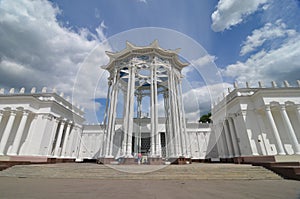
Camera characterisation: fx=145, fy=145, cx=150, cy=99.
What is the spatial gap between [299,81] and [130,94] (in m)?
23.1

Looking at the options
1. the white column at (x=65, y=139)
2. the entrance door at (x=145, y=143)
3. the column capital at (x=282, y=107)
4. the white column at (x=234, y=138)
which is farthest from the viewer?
the white column at (x=65, y=139)

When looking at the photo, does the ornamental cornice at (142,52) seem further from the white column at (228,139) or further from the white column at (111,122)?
the white column at (228,139)

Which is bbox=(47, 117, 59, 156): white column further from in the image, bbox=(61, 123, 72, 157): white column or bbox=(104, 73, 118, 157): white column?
bbox=(104, 73, 118, 157): white column

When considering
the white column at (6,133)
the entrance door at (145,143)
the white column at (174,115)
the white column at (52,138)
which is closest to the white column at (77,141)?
the white column at (52,138)

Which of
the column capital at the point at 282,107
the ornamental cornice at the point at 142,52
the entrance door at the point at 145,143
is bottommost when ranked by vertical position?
the entrance door at the point at 145,143

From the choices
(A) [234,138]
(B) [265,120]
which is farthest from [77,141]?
(B) [265,120]

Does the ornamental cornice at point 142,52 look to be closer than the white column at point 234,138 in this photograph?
Yes

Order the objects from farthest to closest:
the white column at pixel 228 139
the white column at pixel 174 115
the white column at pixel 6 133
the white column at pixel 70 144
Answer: the white column at pixel 70 144
the white column at pixel 228 139
the white column at pixel 6 133
the white column at pixel 174 115

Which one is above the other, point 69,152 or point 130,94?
point 130,94

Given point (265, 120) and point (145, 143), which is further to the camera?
point (145, 143)

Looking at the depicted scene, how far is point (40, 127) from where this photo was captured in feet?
69.7

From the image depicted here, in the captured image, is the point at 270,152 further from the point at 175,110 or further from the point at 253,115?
the point at 175,110

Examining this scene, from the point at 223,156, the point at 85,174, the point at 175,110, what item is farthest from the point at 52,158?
the point at 223,156

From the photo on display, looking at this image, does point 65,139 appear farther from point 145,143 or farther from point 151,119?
point 151,119
